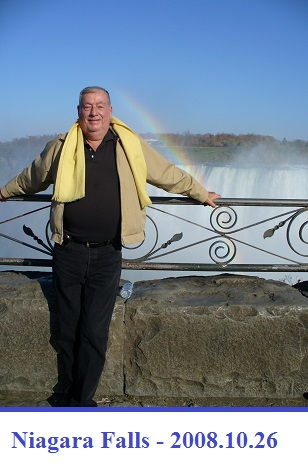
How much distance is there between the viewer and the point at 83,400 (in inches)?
103

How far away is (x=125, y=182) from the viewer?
Answer: 2447 millimetres

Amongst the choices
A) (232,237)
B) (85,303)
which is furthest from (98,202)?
(232,237)

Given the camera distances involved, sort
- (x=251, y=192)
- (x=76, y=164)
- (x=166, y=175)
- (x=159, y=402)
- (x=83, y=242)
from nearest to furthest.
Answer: (x=76, y=164) → (x=83, y=242) → (x=166, y=175) → (x=159, y=402) → (x=251, y=192)

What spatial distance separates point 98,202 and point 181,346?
93 centimetres

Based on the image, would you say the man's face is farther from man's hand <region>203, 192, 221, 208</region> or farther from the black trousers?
man's hand <region>203, 192, 221, 208</region>

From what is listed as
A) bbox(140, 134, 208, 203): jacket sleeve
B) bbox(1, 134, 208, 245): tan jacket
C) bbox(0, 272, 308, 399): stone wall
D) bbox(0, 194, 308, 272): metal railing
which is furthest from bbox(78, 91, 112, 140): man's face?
bbox(0, 272, 308, 399): stone wall

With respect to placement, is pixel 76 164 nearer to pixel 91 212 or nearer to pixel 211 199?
pixel 91 212

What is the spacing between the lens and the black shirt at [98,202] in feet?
7.97

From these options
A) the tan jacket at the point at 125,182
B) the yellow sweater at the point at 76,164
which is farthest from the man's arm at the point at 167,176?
the yellow sweater at the point at 76,164

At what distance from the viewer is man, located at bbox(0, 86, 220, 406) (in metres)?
2.42

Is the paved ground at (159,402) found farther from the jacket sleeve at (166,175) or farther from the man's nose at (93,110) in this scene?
the man's nose at (93,110)

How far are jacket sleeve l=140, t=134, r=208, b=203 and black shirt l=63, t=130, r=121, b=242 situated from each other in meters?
0.23

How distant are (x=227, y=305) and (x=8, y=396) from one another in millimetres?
1351
